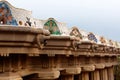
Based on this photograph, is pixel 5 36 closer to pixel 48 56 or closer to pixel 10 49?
pixel 10 49

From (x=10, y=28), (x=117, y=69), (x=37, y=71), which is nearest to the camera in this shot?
(x=10, y=28)

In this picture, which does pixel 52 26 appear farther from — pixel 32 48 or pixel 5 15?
pixel 5 15

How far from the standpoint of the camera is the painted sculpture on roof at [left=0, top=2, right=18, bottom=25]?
36.3 ft

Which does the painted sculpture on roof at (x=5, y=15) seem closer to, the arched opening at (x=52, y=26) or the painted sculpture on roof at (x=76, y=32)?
the arched opening at (x=52, y=26)

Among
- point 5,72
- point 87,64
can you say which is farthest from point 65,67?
point 5,72

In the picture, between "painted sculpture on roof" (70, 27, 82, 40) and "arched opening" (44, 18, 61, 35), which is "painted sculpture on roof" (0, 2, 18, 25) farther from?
"painted sculpture on roof" (70, 27, 82, 40)

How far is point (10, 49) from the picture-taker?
10.5 metres

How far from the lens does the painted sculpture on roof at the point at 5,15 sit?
11.1m

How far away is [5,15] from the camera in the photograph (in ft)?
36.7

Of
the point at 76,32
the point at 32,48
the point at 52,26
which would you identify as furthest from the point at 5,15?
the point at 76,32

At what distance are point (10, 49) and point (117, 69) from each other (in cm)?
4770

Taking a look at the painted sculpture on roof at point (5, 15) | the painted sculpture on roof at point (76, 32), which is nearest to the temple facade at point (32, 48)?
the painted sculpture on roof at point (5, 15)

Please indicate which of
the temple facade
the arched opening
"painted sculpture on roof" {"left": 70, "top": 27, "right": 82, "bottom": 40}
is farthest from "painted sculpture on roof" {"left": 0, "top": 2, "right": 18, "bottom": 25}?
"painted sculpture on roof" {"left": 70, "top": 27, "right": 82, "bottom": 40}

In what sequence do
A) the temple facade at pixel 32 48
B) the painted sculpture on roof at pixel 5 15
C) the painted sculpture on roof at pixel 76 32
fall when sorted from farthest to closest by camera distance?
the painted sculpture on roof at pixel 76 32
the painted sculpture on roof at pixel 5 15
the temple facade at pixel 32 48
